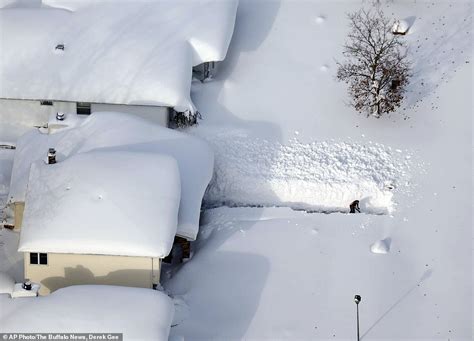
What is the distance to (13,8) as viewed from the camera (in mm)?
43219

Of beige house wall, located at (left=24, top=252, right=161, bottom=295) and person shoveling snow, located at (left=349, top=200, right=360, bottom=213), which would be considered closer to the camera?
beige house wall, located at (left=24, top=252, right=161, bottom=295)

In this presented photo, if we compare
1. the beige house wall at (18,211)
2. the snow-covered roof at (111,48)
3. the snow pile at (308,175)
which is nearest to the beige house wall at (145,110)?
the snow-covered roof at (111,48)

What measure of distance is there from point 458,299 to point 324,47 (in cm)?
1283

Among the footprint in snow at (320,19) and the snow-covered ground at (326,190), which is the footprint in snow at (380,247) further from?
the footprint in snow at (320,19)

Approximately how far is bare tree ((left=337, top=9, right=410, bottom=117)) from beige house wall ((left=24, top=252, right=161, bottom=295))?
11.0 m

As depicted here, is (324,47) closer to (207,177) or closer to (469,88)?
(469,88)

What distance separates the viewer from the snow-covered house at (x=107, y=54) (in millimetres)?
39781

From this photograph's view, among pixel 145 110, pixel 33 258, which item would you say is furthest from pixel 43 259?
pixel 145 110

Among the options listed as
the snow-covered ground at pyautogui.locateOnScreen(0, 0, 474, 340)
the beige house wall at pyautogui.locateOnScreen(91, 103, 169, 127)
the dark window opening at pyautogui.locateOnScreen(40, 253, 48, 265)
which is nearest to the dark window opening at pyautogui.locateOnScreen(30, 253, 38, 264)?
the dark window opening at pyautogui.locateOnScreen(40, 253, 48, 265)

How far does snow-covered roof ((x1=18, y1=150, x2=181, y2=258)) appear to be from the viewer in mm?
33031

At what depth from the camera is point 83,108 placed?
4034 centimetres

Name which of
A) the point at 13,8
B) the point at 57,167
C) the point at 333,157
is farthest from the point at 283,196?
the point at 13,8

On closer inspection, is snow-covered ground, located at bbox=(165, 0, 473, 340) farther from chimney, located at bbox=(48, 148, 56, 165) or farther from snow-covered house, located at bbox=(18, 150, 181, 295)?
chimney, located at bbox=(48, 148, 56, 165)

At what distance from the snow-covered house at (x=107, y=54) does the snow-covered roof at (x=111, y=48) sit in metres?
0.03
